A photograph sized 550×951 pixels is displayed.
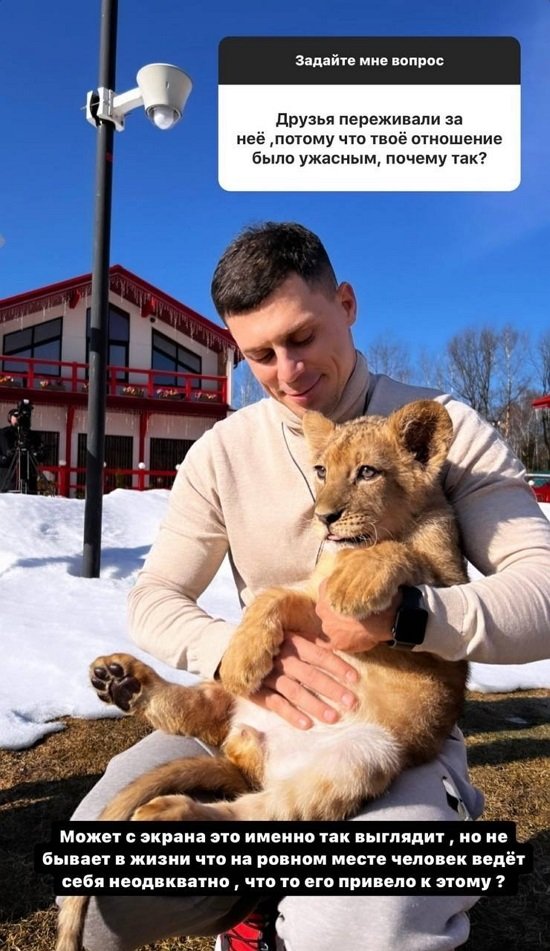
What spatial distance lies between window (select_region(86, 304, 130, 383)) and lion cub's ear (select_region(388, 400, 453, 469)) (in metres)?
20.0

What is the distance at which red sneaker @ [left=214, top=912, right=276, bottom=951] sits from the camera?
217cm

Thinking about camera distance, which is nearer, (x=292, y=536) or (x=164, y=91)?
(x=292, y=536)

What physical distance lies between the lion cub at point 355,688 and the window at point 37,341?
20006mm

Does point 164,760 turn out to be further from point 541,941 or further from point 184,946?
point 541,941

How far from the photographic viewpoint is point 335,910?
1.84m

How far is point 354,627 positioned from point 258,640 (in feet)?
1.08

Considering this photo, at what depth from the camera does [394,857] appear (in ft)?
6.18

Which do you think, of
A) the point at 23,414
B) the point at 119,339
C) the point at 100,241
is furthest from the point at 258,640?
the point at 119,339

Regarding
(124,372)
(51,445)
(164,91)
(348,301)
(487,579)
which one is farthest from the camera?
(124,372)

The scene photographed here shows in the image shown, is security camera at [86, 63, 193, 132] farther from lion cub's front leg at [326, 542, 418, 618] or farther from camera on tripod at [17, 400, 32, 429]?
camera on tripod at [17, 400, 32, 429]

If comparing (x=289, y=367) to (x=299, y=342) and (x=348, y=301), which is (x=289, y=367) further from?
(x=348, y=301)

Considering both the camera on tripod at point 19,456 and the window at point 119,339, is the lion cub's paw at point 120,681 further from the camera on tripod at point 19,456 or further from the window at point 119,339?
the window at point 119,339

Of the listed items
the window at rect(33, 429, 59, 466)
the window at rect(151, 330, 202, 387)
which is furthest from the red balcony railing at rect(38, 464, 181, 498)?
the window at rect(151, 330, 202, 387)

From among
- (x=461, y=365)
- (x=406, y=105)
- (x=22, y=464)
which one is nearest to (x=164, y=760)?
(x=406, y=105)
